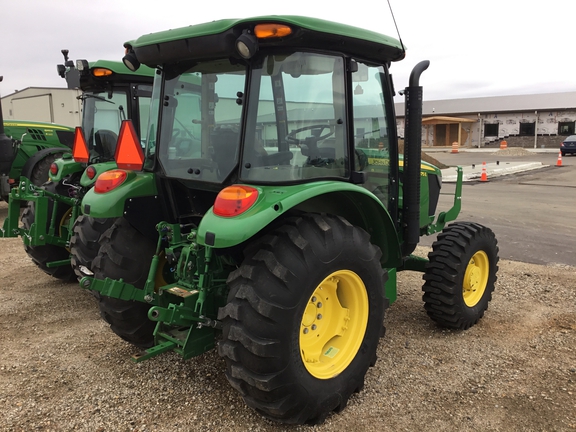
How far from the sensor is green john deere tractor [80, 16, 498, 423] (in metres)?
2.47

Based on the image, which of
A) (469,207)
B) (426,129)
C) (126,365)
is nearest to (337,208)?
(126,365)

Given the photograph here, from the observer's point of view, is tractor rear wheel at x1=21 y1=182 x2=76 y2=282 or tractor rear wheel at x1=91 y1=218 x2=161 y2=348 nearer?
tractor rear wheel at x1=91 y1=218 x2=161 y2=348

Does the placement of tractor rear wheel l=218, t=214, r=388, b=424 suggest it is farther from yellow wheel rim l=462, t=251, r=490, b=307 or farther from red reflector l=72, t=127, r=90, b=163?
red reflector l=72, t=127, r=90, b=163

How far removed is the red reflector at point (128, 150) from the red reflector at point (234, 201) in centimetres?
108

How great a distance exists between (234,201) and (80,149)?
3.78m

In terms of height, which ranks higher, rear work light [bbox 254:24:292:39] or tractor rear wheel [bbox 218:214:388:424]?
rear work light [bbox 254:24:292:39]

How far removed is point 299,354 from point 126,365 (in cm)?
158

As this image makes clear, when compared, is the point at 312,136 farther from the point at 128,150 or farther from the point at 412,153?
the point at 128,150

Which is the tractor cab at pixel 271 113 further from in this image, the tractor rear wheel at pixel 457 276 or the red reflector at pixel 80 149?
the red reflector at pixel 80 149

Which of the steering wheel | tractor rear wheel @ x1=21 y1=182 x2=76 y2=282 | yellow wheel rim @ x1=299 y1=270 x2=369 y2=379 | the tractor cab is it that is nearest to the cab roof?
the tractor cab

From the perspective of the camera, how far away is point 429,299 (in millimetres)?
3939

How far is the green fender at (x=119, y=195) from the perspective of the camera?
10.3ft

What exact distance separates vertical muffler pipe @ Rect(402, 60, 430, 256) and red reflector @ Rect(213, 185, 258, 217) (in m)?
1.54

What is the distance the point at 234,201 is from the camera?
2449 millimetres
